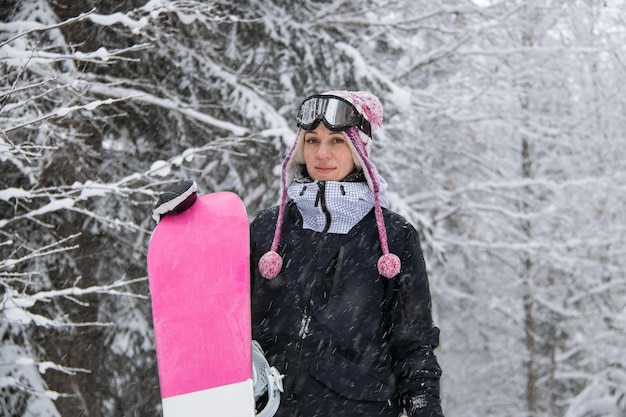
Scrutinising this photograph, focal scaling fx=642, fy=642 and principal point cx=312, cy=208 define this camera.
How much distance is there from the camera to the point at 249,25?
565 centimetres

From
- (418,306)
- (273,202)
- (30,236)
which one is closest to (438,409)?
(418,306)

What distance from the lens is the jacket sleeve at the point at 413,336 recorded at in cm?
187

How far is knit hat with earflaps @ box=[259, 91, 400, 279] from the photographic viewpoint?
6.47 feet

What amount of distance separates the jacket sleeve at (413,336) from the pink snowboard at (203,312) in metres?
0.45

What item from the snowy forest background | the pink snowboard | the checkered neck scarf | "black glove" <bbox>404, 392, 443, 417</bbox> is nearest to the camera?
"black glove" <bbox>404, 392, 443, 417</bbox>

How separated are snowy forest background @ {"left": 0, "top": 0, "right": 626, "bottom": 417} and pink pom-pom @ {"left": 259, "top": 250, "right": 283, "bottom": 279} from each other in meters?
1.00

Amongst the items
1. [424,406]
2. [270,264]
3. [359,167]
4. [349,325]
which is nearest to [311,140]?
[359,167]

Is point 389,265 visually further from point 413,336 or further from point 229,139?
point 229,139

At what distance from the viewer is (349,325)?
1.95 metres

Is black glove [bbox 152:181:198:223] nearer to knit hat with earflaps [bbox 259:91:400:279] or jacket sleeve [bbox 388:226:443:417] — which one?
knit hat with earflaps [bbox 259:91:400:279]

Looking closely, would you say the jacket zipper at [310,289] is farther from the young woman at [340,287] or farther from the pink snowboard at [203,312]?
the pink snowboard at [203,312]

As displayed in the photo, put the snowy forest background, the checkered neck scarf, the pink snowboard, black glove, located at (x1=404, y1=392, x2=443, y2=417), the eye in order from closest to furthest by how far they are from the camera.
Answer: black glove, located at (x1=404, y1=392, x2=443, y2=417) → the pink snowboard → the checkered neck scarf → the eye → the snowy forest background

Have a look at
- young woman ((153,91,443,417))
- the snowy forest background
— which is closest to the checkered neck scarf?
young woman ((153,91,443,417))

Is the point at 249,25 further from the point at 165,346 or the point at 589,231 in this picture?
the point at 589,231
